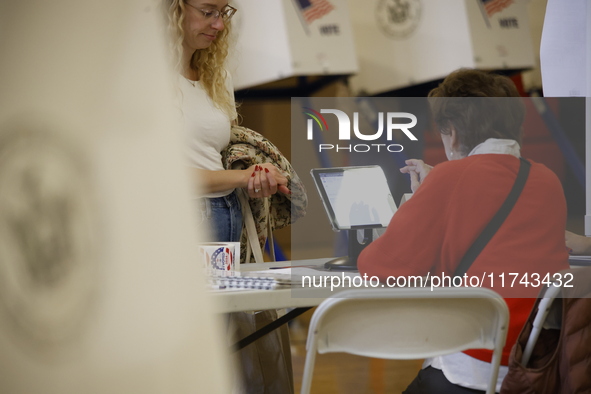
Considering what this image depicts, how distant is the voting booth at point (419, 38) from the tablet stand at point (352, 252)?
172 centimetres

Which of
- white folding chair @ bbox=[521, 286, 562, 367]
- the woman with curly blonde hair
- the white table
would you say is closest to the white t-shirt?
the woman with curly blonde hair

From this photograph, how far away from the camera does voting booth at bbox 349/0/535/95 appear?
291cm

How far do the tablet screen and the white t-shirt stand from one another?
0.26 meters

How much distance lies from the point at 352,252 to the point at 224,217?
32 cm

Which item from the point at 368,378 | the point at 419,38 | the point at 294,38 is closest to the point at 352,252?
the point at 368,378

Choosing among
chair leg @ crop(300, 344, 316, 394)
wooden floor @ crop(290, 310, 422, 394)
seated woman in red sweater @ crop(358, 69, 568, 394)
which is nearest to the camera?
chair leg @ crop(300, 344, 316, 394)

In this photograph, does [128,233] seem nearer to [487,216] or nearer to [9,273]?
[9,273]

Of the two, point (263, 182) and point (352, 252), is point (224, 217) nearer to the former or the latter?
point (263, 182)

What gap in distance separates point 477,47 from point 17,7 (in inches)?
123

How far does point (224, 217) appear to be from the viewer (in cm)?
148

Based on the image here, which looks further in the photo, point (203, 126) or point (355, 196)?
point (203, 126)

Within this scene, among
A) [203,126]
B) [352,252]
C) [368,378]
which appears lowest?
[368,378]

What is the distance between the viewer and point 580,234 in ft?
4.48

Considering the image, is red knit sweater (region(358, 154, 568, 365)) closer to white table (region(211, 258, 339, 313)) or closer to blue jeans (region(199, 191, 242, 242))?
white table (region(211, 258, 339, 313))
